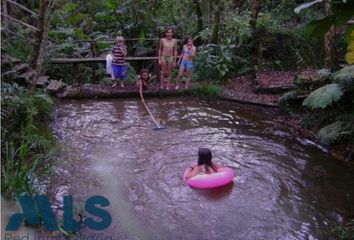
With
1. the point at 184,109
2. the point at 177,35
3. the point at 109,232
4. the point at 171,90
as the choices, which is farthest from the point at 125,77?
the point at 109,232

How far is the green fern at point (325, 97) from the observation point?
7227 millimetres

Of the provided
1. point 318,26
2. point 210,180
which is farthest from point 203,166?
point 318,26

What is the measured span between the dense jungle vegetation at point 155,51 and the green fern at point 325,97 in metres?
0.02

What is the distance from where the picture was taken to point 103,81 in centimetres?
1129

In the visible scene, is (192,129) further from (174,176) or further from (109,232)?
(109,232)

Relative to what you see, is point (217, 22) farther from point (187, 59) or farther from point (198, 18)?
point (187, 59)

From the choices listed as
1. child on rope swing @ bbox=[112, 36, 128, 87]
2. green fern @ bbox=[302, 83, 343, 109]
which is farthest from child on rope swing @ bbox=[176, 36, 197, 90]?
green fern @ bbox=[302, 83, 343, 109]

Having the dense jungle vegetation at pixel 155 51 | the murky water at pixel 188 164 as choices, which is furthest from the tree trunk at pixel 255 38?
the murky water at pixel 188 164

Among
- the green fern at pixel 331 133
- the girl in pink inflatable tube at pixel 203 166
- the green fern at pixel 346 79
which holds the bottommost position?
the girl in pink inflatable tube at pixel 203 166

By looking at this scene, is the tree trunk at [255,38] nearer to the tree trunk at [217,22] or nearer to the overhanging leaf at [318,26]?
the tree trunk at [217,22]

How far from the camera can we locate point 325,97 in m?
7.32

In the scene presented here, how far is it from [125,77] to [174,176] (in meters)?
5.63

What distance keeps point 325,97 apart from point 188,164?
2775 mm

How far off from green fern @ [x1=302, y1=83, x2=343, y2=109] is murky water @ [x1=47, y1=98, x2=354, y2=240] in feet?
2.74
